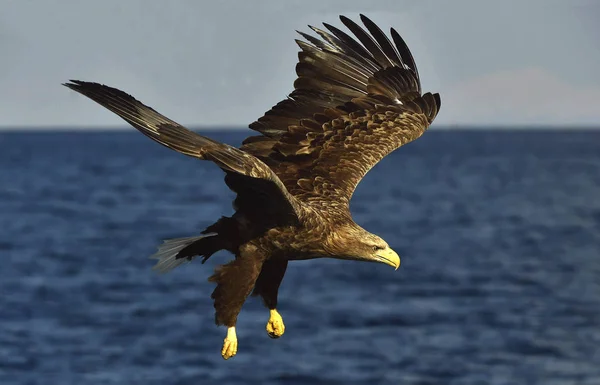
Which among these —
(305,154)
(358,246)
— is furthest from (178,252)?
(358,246)

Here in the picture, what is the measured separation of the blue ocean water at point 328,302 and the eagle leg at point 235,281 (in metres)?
15.4

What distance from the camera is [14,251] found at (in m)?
43.4

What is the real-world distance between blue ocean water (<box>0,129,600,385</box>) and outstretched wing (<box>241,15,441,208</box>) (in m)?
14.4

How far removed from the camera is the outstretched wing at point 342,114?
9008 mm

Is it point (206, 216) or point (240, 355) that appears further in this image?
point (206, 216)

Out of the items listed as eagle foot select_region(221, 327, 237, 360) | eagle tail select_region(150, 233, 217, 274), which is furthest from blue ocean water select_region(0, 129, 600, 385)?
eagle foot select_region(221, 327, 237, 360)

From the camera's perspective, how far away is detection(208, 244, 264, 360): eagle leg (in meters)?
8.16

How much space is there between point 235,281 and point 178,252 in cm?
99

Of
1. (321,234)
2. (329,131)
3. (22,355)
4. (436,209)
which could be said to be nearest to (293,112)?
(329,131)

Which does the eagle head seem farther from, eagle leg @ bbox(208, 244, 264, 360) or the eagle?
eagle leg @ bbox(208, 244, 264, 360)

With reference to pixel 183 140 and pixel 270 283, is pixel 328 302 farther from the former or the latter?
pixel 183 140

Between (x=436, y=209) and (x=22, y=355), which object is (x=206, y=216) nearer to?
(x=436, y=209)

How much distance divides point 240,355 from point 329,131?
1674cm

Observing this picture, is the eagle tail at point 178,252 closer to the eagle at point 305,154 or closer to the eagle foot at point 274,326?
the eagle at point 305,154
